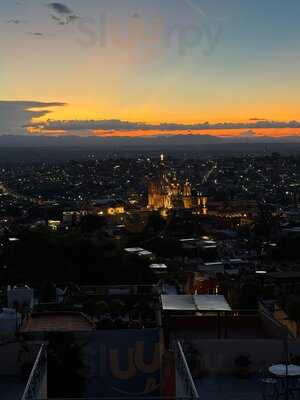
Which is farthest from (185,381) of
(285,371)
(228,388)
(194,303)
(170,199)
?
(170,199)

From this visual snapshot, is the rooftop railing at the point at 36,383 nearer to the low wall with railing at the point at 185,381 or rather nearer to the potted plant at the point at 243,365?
the low wall with railing at the point at 185,381

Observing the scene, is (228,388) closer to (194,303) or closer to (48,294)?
(194,303)

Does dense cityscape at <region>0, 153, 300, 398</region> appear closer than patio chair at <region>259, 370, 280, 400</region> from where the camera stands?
No

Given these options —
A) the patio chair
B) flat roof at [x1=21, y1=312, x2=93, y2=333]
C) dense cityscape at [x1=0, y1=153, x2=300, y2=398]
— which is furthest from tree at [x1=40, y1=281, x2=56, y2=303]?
the patio chair

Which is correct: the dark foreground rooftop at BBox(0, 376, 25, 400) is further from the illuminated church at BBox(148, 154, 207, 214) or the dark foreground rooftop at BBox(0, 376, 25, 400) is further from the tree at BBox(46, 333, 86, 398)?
the illuminated church at BBox(148, 154, 207, 214)

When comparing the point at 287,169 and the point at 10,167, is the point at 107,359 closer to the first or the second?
the point at 287,169
